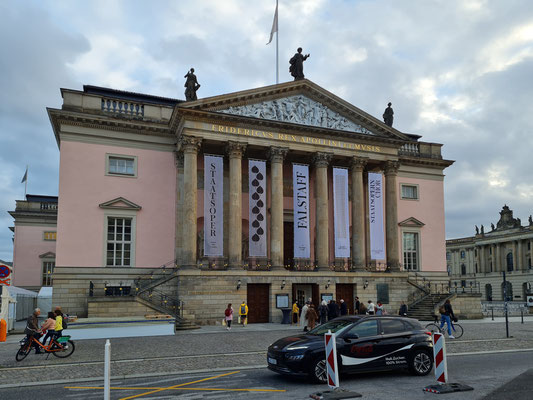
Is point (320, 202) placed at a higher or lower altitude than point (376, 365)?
higher

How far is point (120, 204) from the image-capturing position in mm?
32469

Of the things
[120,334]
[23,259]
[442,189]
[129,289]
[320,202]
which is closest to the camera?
[120,334]

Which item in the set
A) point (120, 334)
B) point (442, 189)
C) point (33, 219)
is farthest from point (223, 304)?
point (33, 219)

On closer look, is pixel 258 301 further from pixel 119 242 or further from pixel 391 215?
pixel 391 215

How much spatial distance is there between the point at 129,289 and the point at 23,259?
21.1 metres

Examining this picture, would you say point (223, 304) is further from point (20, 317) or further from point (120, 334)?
point (20, 317)

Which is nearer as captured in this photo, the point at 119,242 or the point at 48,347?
the point at 48,347

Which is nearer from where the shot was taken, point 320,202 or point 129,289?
A: point 129,289

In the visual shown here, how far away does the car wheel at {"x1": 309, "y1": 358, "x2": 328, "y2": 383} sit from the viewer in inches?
461

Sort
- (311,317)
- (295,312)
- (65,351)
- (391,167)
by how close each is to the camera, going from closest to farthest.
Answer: (65,351) < (311,317) < (295,312) < (391,167)

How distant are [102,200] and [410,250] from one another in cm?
2506

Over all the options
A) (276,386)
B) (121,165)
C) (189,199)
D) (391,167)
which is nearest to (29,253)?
(121,165)

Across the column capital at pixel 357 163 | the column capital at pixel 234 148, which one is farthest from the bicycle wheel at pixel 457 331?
the column capital at pixel 234 148

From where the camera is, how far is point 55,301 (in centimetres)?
2973
